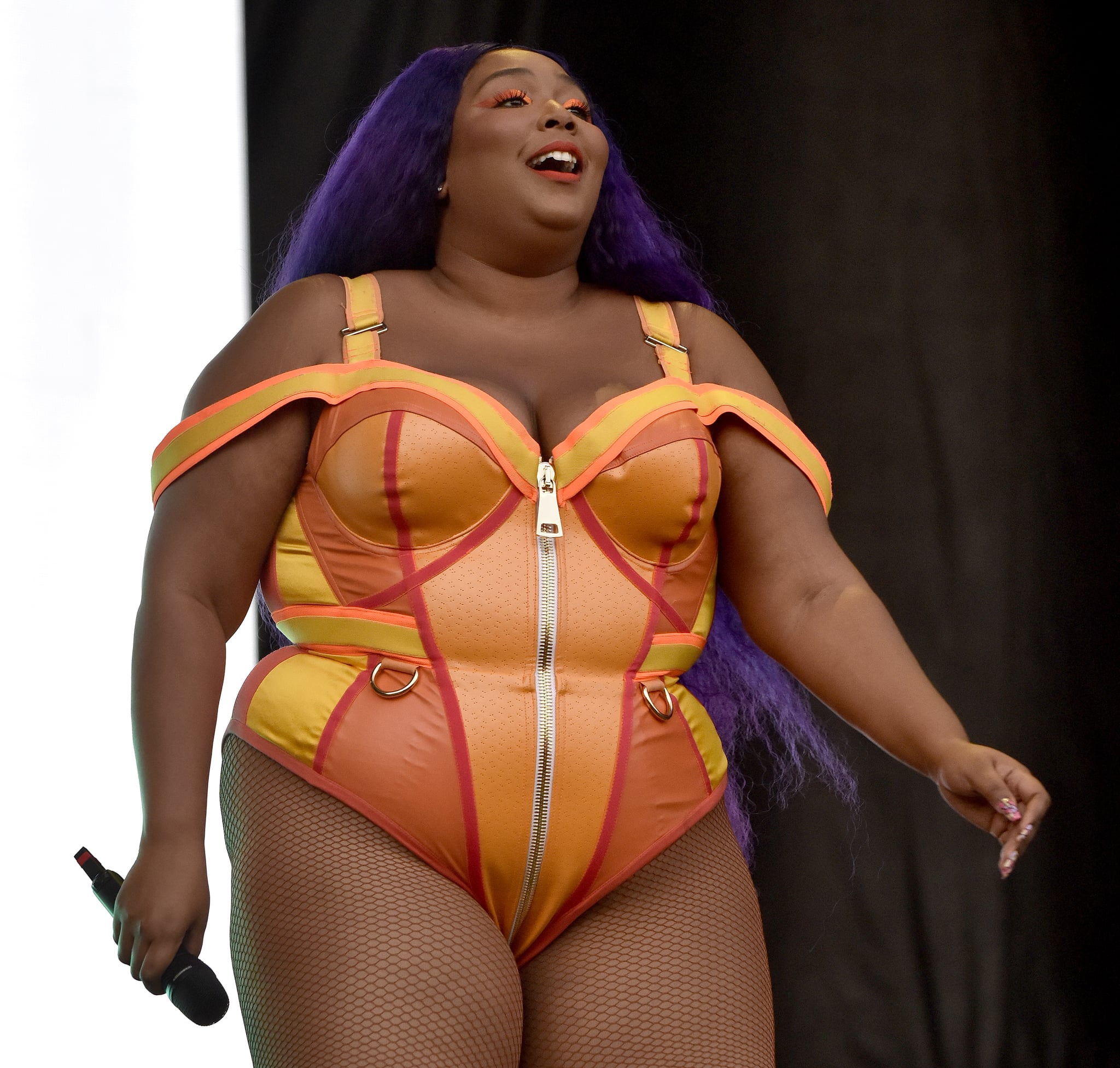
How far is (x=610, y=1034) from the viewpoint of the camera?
124 cm

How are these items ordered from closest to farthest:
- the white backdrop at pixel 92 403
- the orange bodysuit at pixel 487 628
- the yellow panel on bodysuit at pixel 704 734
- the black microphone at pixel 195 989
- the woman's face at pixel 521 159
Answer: the black microphone at pixel 195 989
the orange bodysuit at pixel 487 628
the yellow panel on bodysuit at pixel 704 734
the woman's face at pixel 521 159
the white backdrop at pixel 92 403

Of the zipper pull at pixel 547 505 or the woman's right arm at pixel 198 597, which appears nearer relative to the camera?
the woman's right arm at pixel 198 597

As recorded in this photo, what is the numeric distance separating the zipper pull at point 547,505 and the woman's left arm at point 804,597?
23cm

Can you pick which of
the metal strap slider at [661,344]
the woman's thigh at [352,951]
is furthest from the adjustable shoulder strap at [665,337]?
the woman's thigh at [352,951]

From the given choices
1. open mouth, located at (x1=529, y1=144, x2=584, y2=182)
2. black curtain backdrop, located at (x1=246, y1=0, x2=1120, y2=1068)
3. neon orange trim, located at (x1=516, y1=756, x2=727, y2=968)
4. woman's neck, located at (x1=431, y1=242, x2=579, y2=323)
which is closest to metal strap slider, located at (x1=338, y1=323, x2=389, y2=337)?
woman's neck, located at (x1=431, y1=242, x2=579, y2=323)

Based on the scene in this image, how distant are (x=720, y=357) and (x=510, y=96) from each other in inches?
13.6

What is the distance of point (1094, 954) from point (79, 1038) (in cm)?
154

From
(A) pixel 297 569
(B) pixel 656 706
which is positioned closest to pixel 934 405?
(B) pixel 656 706

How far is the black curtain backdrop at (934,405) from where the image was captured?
238cm

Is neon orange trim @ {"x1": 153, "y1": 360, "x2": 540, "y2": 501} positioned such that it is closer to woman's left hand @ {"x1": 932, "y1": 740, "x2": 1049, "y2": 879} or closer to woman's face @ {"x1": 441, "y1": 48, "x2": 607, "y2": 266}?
woman's face @ {"x1": 441, "y1": 48, "x2": 607, "y2": 266}

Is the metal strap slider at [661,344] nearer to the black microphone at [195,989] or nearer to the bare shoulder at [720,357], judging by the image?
the bare shoulder at [720,357]

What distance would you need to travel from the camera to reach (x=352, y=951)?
117 centimetres

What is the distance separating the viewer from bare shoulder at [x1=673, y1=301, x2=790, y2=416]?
1514 mm

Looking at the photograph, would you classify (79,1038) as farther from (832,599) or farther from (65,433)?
(832,599)
